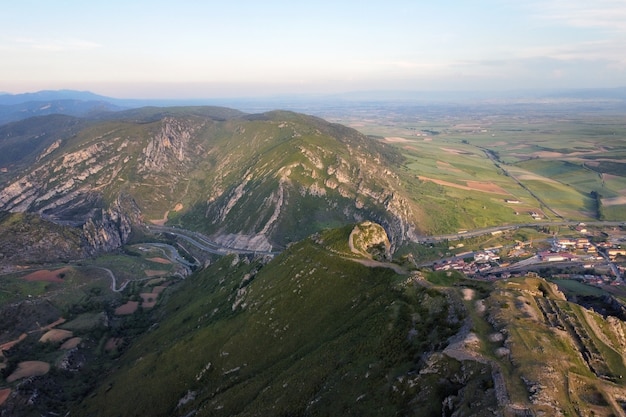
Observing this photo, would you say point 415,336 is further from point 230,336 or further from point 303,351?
point 230,336

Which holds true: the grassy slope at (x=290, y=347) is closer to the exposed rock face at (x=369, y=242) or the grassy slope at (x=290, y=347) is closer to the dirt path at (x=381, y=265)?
the dirt path at (x=381, y=265)

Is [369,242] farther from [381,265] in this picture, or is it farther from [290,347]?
[290,347]

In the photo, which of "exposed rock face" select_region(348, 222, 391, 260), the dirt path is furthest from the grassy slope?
"exposed rock face" select_region(348, 222, 391, 260)

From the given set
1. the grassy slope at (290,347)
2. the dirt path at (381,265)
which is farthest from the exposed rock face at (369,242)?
the grassy slope at (290,347)

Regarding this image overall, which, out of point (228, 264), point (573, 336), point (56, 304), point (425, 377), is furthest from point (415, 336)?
point (56, 304)

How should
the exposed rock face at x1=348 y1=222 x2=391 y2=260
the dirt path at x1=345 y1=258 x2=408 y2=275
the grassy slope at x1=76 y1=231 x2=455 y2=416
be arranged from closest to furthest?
the grassy slope at x1=76 y1=231 x2=455 y2=416
the dirt path at x1=345 y1=258 x2=408 y2=275
the exposed rock face at x1=348 y1=222 x2=391 y2=260

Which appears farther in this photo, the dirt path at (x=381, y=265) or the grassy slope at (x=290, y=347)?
the dirt path at (x=381, y=265)

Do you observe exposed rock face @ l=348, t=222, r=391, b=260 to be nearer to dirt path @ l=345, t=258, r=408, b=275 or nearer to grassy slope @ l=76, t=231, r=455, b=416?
dirt path @ l=345, t=258, r=408, b=275

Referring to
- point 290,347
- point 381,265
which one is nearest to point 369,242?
point 381,265

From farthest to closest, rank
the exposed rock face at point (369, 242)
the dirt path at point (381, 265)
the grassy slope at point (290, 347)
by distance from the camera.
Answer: the exposed rock face at point (369, 242) < the dirt path at point (381, 265) < the grassy slope at point (290, 347)

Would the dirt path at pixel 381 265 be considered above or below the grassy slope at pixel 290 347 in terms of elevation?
above
